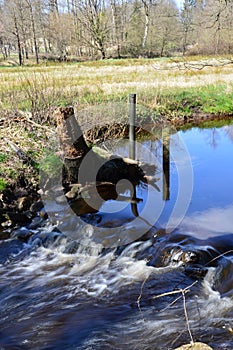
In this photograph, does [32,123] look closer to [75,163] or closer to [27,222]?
[75,163]

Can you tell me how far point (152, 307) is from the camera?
4086mm

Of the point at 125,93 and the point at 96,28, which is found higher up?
the point at 96,28

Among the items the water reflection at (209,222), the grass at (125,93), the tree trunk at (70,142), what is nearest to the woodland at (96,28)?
the grass at (125,93)

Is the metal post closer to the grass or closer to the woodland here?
the grass

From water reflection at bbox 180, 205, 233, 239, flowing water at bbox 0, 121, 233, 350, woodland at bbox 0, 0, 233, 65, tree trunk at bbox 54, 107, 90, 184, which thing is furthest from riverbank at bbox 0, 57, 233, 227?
woodland at bbox 0, 0, 233, 65

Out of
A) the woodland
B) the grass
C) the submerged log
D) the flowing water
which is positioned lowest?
the flowing water

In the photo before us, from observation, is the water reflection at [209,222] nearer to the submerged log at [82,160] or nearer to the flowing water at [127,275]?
the flowing water at [127,275]

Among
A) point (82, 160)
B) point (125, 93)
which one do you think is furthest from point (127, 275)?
point (125, 93)

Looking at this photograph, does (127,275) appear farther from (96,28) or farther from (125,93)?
(96,28)

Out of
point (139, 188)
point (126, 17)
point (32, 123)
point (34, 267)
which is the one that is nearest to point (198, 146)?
point (139, 188)

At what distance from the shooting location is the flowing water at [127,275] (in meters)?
3.68

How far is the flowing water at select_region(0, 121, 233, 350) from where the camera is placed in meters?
3.68

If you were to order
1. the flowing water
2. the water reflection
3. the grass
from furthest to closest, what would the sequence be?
the grass < the water reflection < the flowing water

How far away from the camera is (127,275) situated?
473 centimetres
